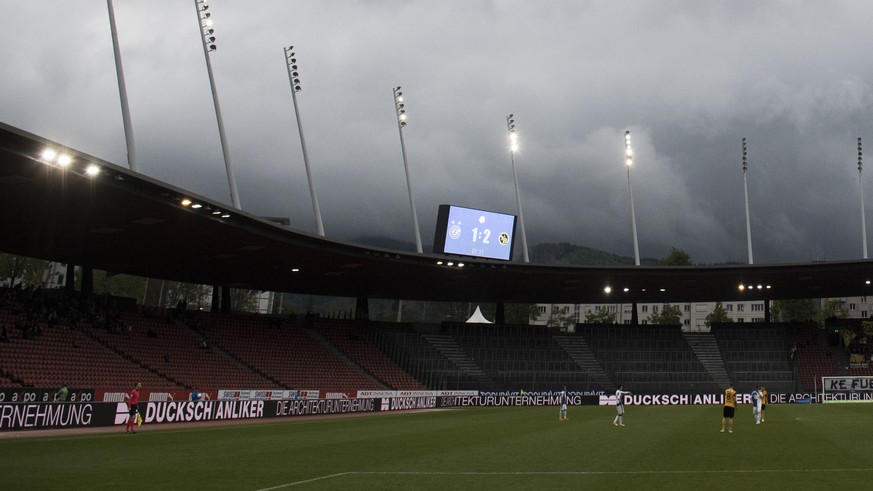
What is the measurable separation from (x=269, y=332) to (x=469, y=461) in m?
43.7

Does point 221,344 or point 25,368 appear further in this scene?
point 221,344

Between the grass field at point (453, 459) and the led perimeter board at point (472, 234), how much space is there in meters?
25.8

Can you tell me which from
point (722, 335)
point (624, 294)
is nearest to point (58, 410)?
point (624, 294)

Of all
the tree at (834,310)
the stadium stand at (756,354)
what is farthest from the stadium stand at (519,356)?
the tree at (834,310)

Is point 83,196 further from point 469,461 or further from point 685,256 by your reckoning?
point 685,256

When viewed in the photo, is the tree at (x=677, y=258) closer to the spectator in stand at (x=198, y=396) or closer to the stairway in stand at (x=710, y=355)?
the stairway in stand at (x=710, y=355)

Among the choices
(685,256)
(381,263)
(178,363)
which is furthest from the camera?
(685,256)

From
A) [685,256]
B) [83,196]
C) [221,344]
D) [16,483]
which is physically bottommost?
[16,483]

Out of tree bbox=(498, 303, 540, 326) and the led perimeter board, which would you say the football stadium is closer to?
the led perimeter board

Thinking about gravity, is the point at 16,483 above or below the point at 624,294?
below

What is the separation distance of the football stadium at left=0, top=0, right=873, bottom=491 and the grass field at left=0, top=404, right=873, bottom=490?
0.14 m

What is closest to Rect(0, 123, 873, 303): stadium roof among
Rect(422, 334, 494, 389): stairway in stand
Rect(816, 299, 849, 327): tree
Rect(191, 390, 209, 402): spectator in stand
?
Rect(422, 334, 494, 389): stairway in stand

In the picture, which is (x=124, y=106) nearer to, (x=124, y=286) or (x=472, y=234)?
(x=472, y=234)

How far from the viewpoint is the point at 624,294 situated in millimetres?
68312
